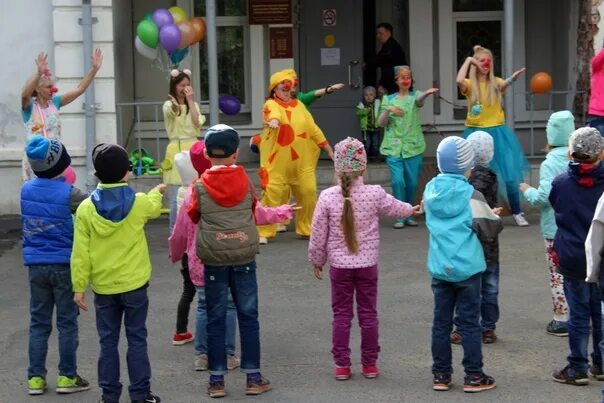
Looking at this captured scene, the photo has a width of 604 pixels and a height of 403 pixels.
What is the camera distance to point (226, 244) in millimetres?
7066

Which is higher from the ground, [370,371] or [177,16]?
[177,16]

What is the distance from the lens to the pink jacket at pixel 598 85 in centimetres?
1146

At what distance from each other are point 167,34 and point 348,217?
6.30 meters

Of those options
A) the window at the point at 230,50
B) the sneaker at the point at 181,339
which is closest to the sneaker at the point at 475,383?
the sneaker at the point at 181,339

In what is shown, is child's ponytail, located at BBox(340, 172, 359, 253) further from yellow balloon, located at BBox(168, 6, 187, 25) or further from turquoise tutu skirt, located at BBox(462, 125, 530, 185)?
yellow balloon, located at BBox(168, 6, 187, 25)

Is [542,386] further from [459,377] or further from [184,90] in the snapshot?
[184,90]

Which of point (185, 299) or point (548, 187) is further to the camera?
point (185, 299)

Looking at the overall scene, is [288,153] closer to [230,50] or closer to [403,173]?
[403,173]

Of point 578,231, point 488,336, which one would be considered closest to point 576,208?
point 578,231

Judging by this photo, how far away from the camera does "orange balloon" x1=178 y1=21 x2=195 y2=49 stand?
43.9 feet

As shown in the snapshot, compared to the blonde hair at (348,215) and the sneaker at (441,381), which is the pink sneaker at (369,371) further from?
the blonde hair at (348,215)

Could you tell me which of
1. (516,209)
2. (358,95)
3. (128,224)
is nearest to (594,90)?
(516,209)

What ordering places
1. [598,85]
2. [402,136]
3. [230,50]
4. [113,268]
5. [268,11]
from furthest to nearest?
1. [230,50]
2. [268,11]
3. [402,136]
4. [598,85]
5. [113,268]

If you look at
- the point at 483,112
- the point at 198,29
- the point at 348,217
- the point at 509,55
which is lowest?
the point at 348,217
